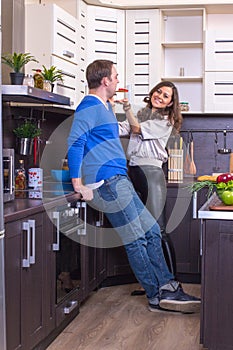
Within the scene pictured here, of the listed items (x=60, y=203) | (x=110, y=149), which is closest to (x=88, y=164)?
(x=110, y=149)

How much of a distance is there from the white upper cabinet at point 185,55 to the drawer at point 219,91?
25 centimetres

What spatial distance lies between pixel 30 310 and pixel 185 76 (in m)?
2.92

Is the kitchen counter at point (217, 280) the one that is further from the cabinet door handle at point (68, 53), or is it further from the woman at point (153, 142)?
the cabinet door handle at point (68, 53)

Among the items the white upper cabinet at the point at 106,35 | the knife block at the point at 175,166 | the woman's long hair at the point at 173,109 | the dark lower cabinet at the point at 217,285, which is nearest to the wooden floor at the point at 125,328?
the dark lower cabinet at the point at 217,285

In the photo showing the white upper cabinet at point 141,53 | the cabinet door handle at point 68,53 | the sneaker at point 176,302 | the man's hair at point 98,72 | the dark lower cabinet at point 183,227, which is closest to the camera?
the man's hair at point 98,72

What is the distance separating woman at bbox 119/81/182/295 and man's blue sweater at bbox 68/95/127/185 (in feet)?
1.85

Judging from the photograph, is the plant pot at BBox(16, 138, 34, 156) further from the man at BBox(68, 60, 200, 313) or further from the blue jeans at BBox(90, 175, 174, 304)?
the blue jeans at BBox(90, 175, 174, 304)

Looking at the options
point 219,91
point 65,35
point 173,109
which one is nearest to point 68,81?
point 65,35

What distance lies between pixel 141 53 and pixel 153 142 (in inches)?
40.2

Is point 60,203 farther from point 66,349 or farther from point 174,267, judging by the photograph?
point 174,267

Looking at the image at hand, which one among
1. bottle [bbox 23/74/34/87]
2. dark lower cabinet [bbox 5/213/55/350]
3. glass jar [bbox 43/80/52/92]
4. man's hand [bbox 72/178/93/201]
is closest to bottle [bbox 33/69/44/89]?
glass jar [bbox 43/80/52/92]

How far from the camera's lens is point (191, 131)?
5.16 meters

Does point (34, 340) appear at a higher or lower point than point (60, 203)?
lower

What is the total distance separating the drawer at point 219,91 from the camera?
4.73 m
